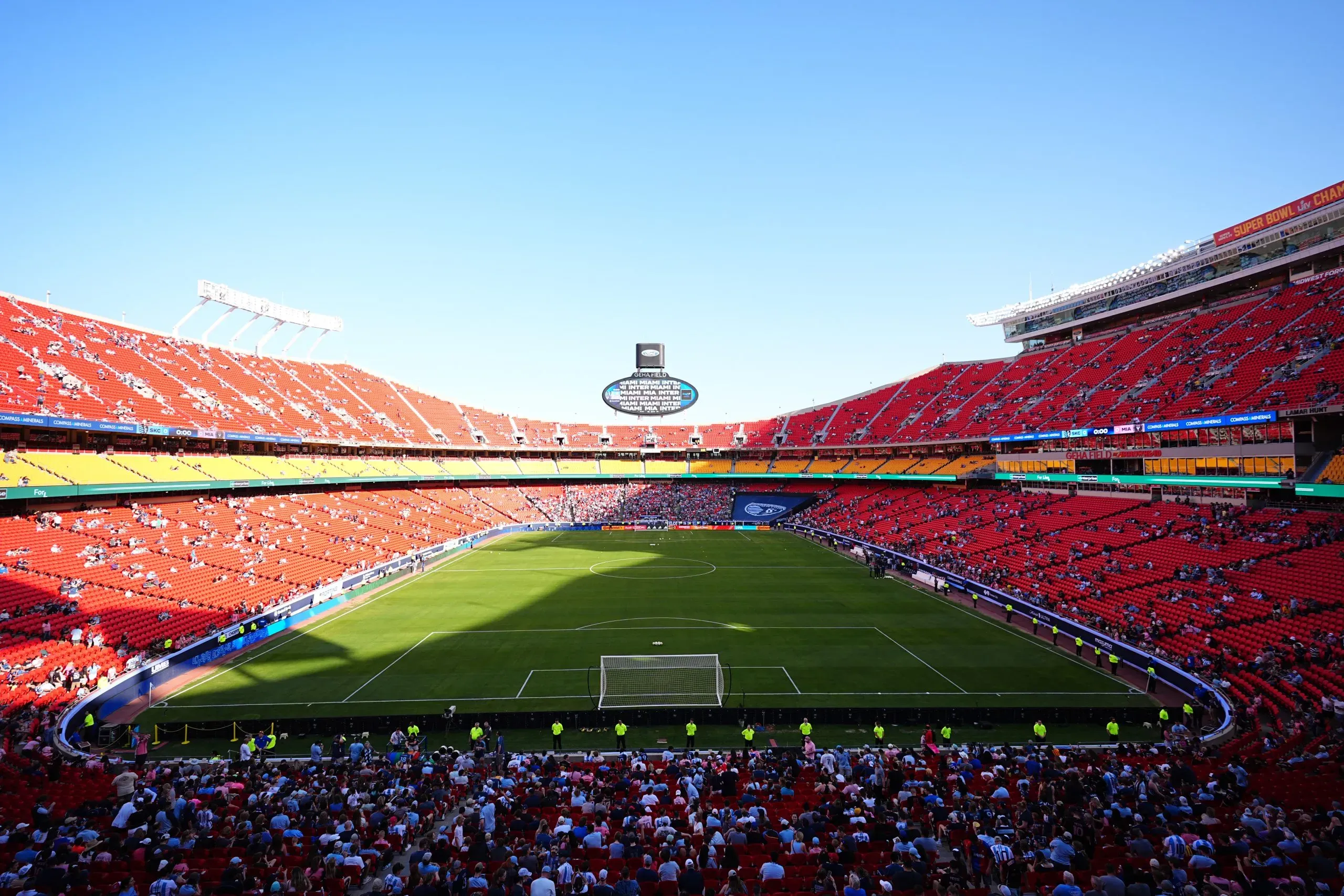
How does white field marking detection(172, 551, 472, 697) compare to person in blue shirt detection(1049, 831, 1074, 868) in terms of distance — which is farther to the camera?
white field marking detection(172, 551, 472, 697)

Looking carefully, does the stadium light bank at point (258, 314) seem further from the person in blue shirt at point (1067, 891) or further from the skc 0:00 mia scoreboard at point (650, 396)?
the person in blue shirt at point (1067, 891)

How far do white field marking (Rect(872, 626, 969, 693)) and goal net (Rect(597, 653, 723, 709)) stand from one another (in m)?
8.26

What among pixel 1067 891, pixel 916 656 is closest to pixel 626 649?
pixel 916 656

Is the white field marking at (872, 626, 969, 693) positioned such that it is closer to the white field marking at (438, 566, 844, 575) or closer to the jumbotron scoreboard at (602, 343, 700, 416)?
the white field marking at (438, 566, 844, 575)

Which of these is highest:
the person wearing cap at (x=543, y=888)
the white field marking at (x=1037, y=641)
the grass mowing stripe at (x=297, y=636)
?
the person wearing cap at (x=543, y=888)

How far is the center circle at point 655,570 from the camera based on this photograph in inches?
1844

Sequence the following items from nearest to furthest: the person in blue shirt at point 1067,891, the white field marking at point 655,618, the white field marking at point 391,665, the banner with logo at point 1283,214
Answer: the person in blue shirt at point 1067,891 → the white field marking at point 391,665 → the white field marking at point 655,618 → the banner with logo at point 1283,214

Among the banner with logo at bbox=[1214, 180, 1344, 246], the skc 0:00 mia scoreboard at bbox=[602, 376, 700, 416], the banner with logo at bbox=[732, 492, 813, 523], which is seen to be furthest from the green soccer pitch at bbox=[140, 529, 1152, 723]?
the skc 0:00 mia scoreboard at bbox=[602, 376, 700, 416]

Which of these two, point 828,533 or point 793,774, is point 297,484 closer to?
point 828,533

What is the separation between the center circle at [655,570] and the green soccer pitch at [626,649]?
1.35ft

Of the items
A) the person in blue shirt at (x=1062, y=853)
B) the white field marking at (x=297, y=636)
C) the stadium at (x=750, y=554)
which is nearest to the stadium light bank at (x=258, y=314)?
the stadium at (x=750, y=554)

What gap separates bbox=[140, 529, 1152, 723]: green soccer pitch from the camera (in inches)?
936

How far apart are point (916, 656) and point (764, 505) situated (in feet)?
174

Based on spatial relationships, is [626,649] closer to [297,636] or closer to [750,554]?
[297,636]
